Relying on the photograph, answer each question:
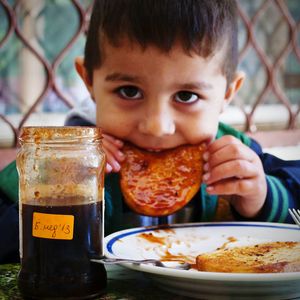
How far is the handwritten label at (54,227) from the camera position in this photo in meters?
0.72

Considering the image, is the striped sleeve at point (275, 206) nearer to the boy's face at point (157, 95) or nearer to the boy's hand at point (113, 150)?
the boy's face at point (157, 95)

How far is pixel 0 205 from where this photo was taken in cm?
121

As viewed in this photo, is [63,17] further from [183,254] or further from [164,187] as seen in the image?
[183,254]

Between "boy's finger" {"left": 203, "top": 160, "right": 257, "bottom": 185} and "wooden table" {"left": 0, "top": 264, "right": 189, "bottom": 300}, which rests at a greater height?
"boy's finger" {"left": 203, "top": 160, "right": 257, "bottom": 185}

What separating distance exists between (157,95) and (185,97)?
77mm

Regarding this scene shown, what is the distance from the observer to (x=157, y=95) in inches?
43.2

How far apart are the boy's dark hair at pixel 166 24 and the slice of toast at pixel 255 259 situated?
444 millimetres

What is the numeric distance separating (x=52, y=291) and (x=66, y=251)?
54 millimetres

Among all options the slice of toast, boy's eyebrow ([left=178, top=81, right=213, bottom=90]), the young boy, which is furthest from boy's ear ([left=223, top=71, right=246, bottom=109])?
the slice of toast

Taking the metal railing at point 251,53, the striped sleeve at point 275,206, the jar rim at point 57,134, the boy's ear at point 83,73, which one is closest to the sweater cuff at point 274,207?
the striped sleeve at point 275,206

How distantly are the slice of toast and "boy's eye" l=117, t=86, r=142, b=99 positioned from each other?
1.32ft

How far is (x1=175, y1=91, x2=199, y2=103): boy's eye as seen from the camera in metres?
1.13

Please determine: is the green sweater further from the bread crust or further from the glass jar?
the glass jar

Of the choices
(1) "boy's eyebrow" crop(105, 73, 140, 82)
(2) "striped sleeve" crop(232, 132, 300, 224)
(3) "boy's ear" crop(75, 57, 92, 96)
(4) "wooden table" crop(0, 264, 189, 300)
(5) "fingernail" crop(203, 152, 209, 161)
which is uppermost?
(3) "boy's ear" crop(75, 57, 92, 96)
